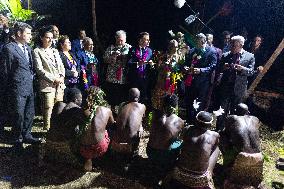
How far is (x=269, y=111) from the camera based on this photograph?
10.0m

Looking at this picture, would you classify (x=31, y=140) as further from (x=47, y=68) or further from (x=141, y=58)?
(x=141, y=58)

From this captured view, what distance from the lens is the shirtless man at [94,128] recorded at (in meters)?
5.83

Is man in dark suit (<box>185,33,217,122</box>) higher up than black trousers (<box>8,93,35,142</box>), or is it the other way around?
man in dark suit (<box>185,33,217,122</box>)

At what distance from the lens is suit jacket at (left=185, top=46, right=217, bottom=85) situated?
8078mm

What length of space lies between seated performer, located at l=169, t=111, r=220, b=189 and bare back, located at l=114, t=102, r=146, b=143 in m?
1.23

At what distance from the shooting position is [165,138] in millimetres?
5742

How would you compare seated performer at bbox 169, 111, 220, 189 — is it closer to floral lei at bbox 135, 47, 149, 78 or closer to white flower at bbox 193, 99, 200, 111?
white flower at bbox 193, 99, 200, 111

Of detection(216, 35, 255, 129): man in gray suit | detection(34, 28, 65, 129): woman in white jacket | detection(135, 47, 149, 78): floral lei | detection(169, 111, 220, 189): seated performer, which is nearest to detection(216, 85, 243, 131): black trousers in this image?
detection(216, 35, 255, 129): man in gray suit

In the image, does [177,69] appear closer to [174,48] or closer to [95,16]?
[174,48]

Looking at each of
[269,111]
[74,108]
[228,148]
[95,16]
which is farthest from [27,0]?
[228,148]

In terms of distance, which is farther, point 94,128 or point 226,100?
point 226,100

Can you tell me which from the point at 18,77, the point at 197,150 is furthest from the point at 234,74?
the point at 18,77

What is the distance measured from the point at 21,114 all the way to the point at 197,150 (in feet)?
12.1

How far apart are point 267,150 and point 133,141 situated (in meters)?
3.65
